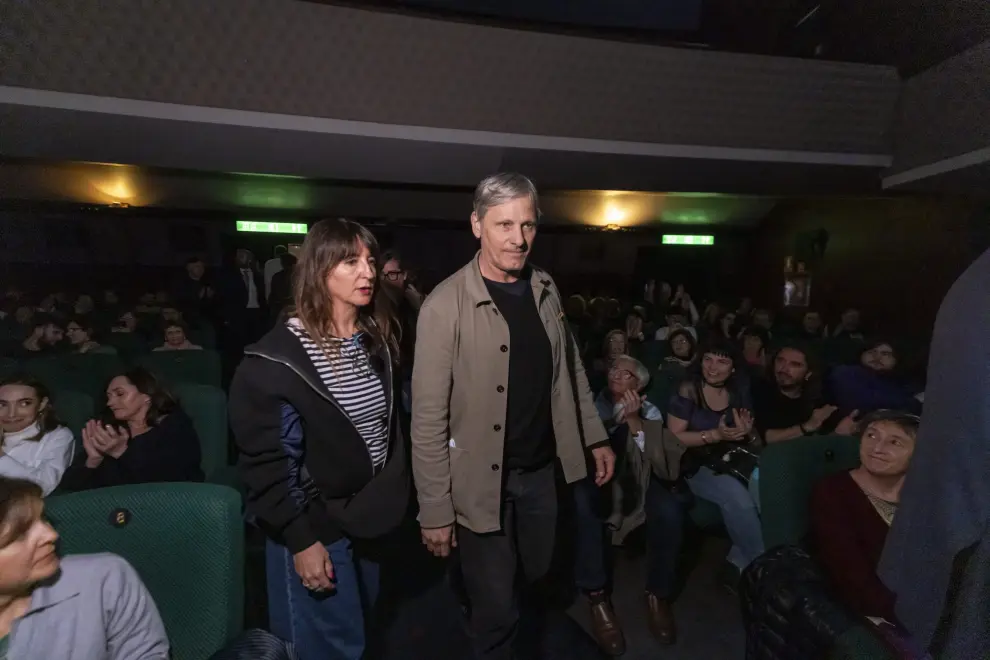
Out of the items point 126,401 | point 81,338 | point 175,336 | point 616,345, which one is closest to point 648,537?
point 616,345

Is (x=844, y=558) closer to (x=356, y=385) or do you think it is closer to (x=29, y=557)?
(x=356, y=385)

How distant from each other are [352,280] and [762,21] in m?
4.17

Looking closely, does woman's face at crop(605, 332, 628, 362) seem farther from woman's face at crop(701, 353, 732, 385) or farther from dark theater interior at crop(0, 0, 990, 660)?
woman's face at crop(701, 353, 732, 385)

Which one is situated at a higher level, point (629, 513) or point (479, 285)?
point (479, 285)

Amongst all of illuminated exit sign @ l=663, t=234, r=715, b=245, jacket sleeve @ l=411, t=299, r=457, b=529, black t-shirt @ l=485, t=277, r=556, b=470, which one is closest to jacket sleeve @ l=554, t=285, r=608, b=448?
black t-shirt @ l=485, t=277, r=556, b=470

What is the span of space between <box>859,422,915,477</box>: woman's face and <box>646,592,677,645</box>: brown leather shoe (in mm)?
922

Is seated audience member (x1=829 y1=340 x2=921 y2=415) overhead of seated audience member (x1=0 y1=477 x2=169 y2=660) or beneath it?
overhead

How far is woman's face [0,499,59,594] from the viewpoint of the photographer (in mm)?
899

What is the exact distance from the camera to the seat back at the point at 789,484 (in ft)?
4.98

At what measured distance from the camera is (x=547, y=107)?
3895 millimetres

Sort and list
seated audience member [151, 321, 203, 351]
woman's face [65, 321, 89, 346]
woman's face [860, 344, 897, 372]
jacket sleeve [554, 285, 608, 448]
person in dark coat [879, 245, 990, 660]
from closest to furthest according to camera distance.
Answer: person in dark coat [879, 245, 990, 660] → jacket sleeve [554, 285, 608, 448] → woman's face [860, 344, 897, 372] → seated audience member [151, 321, 203, 351] → woman's face [65, 321, 89, 346]

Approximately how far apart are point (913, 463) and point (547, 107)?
12.2ft

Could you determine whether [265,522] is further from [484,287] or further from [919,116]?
[919,116]

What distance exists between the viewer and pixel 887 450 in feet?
4.53
